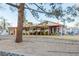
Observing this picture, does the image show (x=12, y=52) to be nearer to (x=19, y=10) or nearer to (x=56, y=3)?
(x=19, y=10)

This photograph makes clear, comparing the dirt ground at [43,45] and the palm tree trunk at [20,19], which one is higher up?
the palm tree trunk at [20,19]

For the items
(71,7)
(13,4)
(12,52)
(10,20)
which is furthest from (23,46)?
(71,7)

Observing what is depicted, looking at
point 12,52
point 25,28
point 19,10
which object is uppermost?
point 19,10

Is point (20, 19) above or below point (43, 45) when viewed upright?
above

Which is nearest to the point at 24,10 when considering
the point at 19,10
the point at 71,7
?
the point at 19,10

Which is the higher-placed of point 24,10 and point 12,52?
point 24,10

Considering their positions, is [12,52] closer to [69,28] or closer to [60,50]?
[60,50]

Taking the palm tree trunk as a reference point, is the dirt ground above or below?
below
